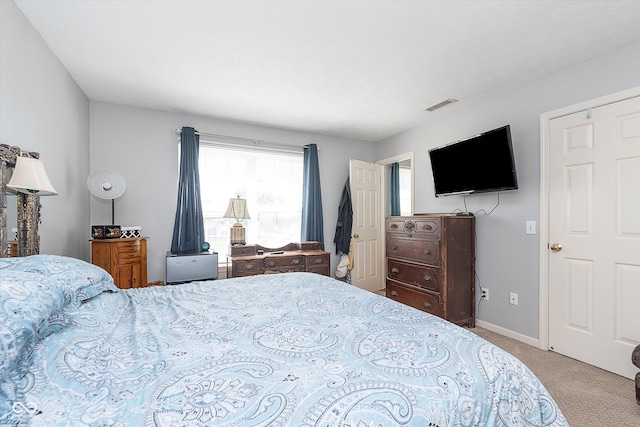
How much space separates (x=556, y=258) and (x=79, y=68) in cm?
465

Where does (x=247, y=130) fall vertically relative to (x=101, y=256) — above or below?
above

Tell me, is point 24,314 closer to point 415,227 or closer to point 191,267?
point 191,267

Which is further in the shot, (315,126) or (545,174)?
(315,126)

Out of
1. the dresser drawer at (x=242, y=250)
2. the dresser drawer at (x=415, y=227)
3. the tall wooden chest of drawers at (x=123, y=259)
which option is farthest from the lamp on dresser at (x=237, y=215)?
the dresser drawer at (x=415, y=227)

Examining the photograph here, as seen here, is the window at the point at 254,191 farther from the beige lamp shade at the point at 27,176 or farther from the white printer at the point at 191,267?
the beige lamp shade at the point at 27,176

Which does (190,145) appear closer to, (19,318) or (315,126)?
(315,126)

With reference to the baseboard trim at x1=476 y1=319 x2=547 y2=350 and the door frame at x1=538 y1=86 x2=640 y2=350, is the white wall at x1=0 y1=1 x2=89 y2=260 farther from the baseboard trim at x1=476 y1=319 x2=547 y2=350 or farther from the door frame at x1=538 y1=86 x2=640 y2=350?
the baseboard trim at x1=476 y1=319 x2=547 y2=350

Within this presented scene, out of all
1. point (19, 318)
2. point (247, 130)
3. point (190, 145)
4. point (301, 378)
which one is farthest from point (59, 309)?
point (247, 130)

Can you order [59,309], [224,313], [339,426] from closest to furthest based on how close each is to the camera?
[339,426], [59,309], [224,313]

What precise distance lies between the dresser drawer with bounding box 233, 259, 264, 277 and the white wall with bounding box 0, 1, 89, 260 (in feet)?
5.21

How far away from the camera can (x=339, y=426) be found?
693 mm

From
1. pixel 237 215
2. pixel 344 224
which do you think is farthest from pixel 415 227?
pixel 237 215

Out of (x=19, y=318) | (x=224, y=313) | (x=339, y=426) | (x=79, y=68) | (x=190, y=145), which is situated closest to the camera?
(x=339, y=426)

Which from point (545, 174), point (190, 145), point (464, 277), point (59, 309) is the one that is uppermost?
point (190, 145)
